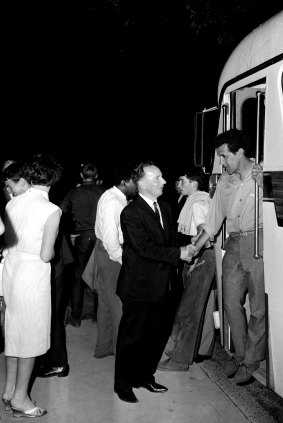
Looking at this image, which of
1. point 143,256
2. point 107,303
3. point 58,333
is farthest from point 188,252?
point 58,333

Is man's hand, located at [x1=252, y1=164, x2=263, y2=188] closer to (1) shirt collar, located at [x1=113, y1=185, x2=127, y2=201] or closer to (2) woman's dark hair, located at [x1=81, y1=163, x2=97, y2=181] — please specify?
(1) shirt collar, located at [x1=113, y1=185, x2=127, y2=201]

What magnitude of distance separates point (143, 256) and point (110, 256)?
95 centimetres

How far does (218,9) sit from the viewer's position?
10812mm

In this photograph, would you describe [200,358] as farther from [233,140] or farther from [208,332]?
[233,140]

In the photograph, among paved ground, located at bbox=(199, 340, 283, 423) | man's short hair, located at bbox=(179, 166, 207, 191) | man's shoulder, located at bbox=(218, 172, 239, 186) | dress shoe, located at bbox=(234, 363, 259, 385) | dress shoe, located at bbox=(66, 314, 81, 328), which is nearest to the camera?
paved ground, located at bbox=(199, 340, 283, 423)

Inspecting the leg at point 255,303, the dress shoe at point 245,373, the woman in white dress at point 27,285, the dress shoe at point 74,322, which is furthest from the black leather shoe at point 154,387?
the dress shoe at point 74,322

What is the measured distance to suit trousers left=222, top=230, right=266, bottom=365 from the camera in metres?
4.63

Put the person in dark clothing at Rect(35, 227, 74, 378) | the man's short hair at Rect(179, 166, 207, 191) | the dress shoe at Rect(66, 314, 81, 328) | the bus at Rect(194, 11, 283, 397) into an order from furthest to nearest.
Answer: the dress shoe at Rect(66, 314, 81, 328), the man's short hair at Rect(179, 166, 207, 191), the person in dark clothing at Rect(35, 227, 74, 378), the bus at Rect(194, 11, 283, 397)

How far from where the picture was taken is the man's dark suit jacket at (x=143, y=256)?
4535 millimetres

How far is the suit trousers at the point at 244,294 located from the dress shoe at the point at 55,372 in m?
1.66

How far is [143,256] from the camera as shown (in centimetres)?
451

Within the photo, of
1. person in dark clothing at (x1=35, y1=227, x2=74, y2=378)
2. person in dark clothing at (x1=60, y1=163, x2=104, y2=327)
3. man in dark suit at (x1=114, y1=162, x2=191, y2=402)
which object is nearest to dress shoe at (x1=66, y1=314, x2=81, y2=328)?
person in dark clothing at (x1=60, y1=163, x2=104, y2=327)

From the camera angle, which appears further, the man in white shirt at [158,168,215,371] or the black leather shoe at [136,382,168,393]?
the man in white shirt at [158,168,215,371]

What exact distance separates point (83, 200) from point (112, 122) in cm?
1024
